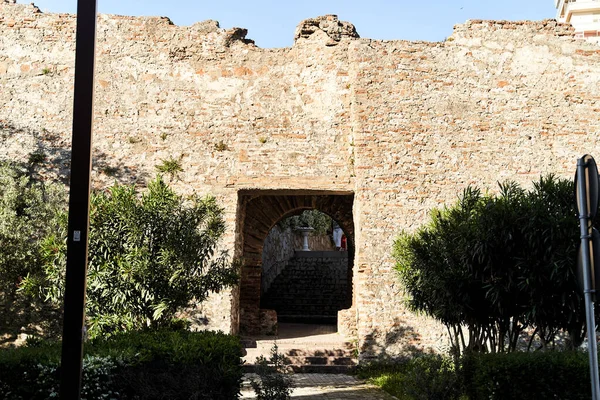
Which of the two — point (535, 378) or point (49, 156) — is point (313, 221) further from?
point (535, 378)

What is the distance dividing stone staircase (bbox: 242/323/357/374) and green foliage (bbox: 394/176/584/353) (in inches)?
114

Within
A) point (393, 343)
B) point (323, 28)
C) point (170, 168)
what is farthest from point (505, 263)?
point (323, 28)

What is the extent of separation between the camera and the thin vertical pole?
404 centimetres

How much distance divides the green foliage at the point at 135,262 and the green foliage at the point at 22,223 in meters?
2.01

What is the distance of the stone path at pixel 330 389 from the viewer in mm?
7984

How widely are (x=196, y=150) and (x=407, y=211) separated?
4177 millimetres

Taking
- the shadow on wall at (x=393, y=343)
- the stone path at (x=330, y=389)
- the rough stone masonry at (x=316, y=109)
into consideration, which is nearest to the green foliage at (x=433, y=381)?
the stone path at (x=330, y=389)

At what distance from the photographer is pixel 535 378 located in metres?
5.89

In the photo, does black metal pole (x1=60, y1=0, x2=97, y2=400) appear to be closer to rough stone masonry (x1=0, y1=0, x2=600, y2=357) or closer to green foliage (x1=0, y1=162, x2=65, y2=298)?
green foliage (x1=0, y1=162, x2=65, y2=298)

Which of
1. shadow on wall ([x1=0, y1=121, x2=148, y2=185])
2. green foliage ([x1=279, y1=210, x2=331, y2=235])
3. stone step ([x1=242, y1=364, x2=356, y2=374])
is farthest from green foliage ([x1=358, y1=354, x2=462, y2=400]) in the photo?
green foliage ([x1=279, y1=210, x2=331, y2=235])

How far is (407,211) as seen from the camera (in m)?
11.0

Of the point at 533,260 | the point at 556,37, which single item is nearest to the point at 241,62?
A: the point at 556,37

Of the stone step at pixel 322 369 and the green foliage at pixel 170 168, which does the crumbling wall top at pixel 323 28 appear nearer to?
the green foliage at pixel 170 168

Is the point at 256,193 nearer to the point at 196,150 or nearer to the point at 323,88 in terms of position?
the point at 196,150
